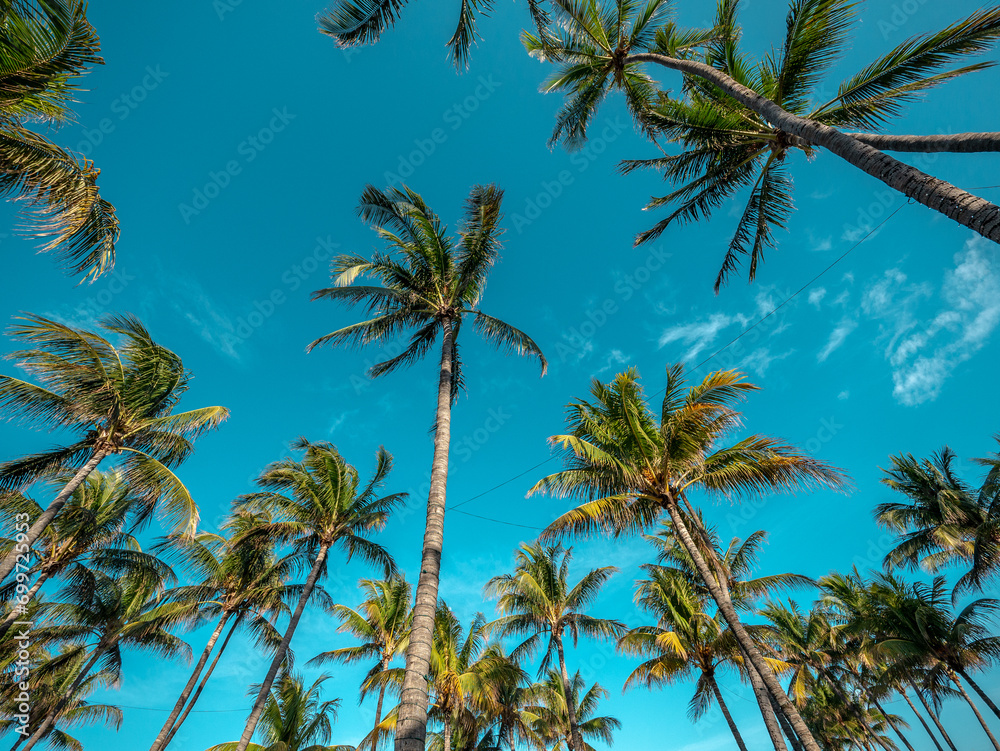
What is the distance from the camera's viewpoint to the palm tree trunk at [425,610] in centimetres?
549

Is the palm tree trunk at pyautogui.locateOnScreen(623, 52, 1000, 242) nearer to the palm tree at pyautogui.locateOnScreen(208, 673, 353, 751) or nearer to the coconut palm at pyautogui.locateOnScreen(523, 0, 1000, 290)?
the coconut palm at pyautogui.locateOnScreen(523, 0, 1000, 290)

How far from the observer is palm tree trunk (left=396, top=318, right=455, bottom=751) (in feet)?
18.0

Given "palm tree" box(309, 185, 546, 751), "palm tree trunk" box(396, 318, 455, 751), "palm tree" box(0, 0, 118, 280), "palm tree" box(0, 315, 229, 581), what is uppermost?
"palm tree" box(309, 185, 546, 751)

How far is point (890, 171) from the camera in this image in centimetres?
518

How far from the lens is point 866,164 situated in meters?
5.51

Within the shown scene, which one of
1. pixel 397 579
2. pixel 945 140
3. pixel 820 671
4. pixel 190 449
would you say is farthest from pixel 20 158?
pixel 820 671

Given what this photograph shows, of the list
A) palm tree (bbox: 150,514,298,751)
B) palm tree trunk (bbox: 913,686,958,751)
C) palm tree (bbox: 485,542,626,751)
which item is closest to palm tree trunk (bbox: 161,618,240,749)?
palm tree (bbox: 150,514,298,751)

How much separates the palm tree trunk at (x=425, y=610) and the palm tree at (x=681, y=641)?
11369 mm

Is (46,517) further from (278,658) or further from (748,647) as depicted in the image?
(748,647)

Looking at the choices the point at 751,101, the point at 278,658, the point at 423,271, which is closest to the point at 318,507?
the point at 278,658

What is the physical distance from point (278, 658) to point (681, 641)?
14143mm

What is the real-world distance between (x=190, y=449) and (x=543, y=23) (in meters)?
14.3

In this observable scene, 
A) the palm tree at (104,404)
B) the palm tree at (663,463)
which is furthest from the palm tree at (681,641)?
the palm tree at (104,404)

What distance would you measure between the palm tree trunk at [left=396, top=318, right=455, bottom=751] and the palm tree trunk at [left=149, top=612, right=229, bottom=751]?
1318cm
